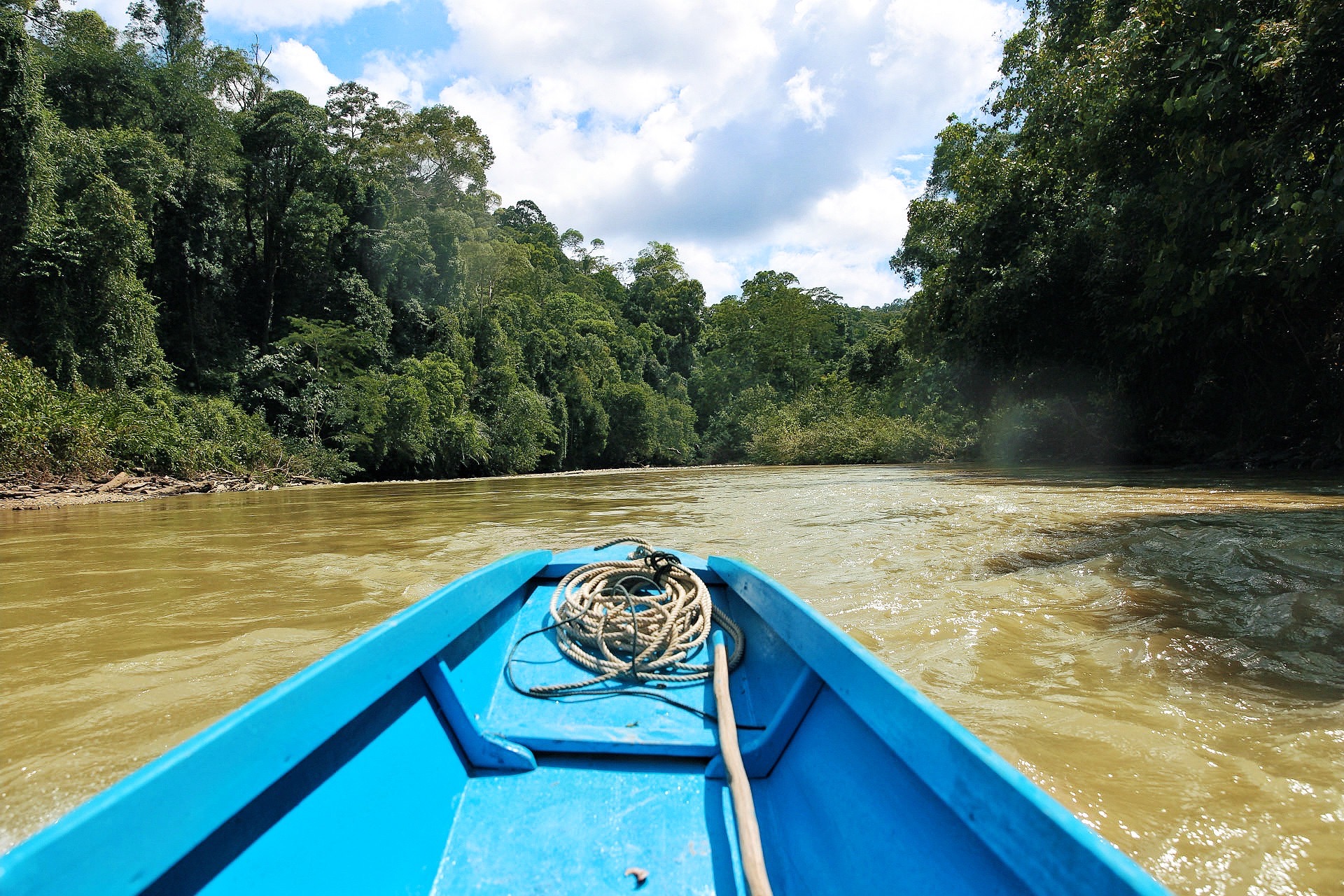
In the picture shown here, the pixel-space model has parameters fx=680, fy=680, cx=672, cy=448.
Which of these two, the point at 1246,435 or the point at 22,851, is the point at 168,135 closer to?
the point at 22,851

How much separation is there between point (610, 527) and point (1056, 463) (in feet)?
44.9

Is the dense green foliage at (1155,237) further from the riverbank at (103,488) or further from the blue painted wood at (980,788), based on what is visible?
the riverbank at (103,488)

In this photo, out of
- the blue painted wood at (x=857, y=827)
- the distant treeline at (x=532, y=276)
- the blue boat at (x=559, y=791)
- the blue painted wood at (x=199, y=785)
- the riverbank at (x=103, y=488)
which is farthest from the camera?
the riverbank at (x=103, y=488)

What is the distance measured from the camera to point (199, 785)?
2.85ft

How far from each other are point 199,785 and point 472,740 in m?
0.84

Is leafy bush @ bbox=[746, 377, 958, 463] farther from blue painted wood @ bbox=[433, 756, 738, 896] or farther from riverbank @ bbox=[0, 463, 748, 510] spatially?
blue painted wood @ bbox=[433, 756, 738, 896]

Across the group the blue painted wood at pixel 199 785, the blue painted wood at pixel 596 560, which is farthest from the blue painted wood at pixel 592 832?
the blue painted wood at pixel 596 560

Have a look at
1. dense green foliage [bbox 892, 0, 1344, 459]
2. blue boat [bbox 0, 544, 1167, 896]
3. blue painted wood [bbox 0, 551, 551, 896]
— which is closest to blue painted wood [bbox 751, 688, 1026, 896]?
blue boat [bbox 0, 544, 1167, 896]

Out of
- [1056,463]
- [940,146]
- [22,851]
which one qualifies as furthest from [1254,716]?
[940,146]

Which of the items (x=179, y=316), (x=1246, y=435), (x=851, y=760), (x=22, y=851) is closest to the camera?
(x=22, y=851)

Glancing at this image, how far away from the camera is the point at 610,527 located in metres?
6.50

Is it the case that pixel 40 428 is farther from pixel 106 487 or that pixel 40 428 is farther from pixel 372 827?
pixel 372 827

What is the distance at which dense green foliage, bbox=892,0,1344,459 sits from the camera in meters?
Result: 4.68

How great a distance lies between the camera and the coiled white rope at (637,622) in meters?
2.08
